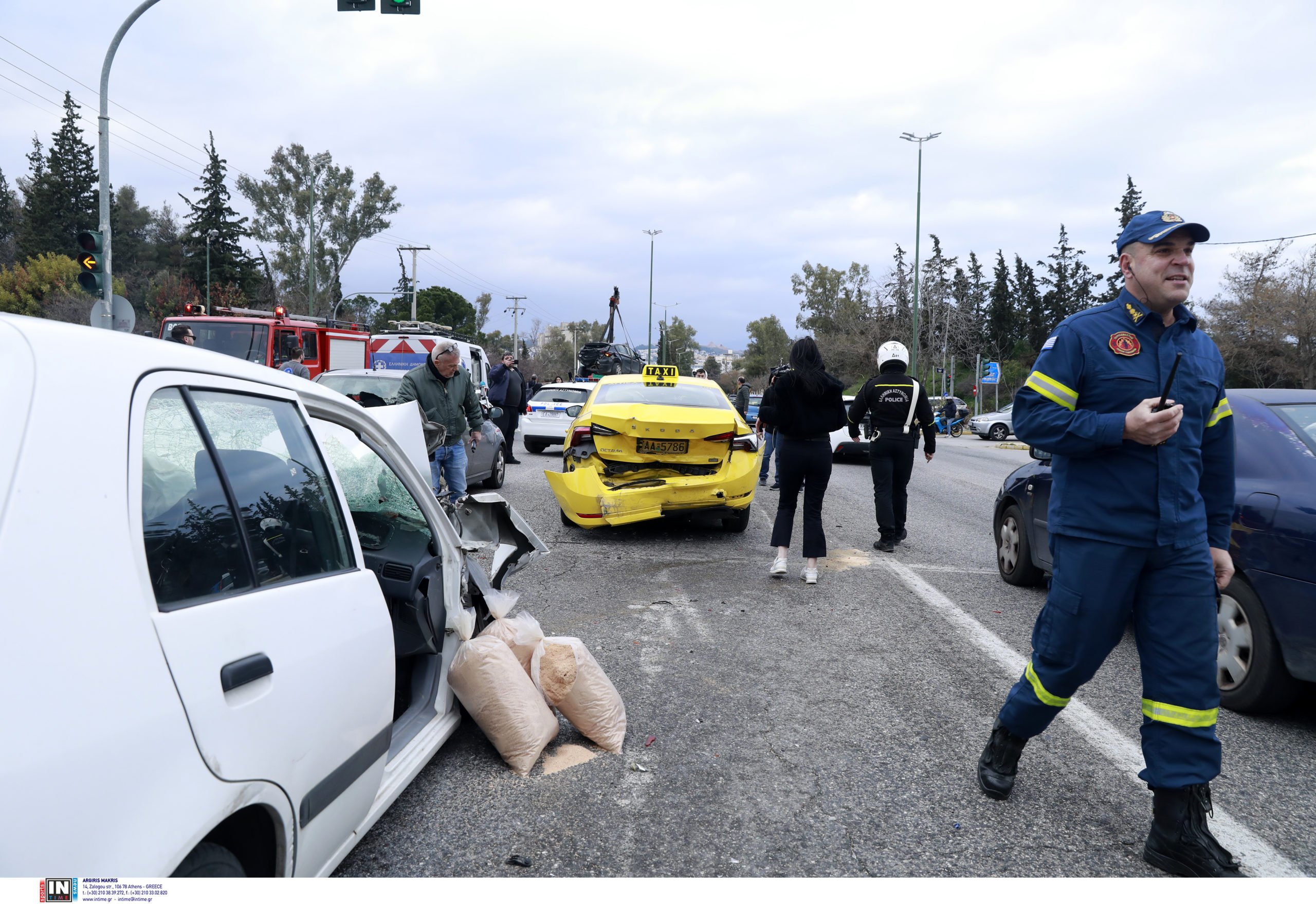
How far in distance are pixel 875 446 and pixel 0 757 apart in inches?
309

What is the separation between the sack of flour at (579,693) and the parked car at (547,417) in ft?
49.0

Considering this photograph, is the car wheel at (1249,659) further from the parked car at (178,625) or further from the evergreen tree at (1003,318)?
the evergreen tree at (1003,318)

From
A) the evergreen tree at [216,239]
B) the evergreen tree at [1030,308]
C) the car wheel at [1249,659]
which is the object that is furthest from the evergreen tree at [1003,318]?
the car wheel at [1249,659]

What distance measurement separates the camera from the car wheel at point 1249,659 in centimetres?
382

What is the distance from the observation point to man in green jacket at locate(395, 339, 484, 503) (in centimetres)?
777

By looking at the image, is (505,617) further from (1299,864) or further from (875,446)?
(875,446)

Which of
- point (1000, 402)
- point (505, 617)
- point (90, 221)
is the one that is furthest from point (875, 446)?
point (90, 221)

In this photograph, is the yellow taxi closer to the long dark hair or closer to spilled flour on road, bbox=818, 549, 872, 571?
spilled flour on road, bbox=818, 549, 872, 571

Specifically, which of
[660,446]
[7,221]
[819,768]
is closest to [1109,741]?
[819,768]

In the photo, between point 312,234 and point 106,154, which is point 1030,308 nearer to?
point 312,234

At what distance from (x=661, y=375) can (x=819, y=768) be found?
21.3 ft

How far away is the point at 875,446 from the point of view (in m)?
8.47

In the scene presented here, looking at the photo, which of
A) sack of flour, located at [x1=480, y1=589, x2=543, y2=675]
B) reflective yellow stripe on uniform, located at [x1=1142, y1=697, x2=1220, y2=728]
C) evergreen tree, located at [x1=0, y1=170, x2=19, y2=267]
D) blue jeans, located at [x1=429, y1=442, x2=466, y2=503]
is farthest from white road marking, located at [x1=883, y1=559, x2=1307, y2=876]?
evergreen tree, located at [x1=0, y1=170, x2=19, y2=267]

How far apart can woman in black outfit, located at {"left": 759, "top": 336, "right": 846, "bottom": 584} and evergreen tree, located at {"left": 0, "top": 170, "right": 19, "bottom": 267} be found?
251ft
